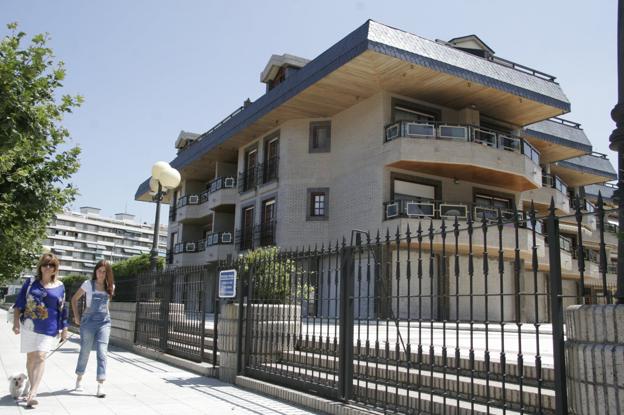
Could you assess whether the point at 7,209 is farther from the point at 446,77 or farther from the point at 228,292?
the point at 446,77

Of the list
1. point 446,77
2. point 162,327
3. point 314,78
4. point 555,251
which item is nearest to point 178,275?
point 162,327

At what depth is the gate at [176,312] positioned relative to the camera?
1132 cm

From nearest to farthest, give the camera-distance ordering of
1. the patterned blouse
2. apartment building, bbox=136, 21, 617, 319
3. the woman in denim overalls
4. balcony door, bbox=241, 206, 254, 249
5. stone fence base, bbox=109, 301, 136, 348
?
the patterned blouse
the woman in denim overalls
stone fence base, bbox=109, 301, 136, 348
apartment building, bbox=136, 21, 617, 319
balcony door, bbox=241, 206, 254, 249

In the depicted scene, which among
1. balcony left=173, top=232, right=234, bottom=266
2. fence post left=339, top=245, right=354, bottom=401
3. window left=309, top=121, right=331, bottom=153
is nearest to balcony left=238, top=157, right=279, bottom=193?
window left=309, top=121, right=331, bottom=153

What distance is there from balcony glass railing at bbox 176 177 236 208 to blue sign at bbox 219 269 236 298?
72.3 feet

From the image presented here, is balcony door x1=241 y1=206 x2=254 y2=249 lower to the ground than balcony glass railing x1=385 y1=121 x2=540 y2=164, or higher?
lower

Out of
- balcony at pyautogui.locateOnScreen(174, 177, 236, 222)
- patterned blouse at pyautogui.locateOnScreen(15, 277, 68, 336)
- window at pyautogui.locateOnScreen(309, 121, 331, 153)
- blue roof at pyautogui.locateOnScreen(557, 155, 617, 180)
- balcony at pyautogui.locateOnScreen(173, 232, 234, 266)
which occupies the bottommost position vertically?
patterned blouse at pyautogui.locateOnScreen(15, 277, 68, 336)

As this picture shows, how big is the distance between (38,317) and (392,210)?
16.2 metres

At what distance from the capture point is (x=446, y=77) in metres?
22.0

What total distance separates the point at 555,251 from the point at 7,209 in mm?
13584

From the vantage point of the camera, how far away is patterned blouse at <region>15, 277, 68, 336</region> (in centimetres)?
730

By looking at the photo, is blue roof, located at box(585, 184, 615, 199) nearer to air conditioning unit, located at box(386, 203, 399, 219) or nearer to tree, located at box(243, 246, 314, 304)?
air conditioning unit, located at box(386, 203, 399, 219)

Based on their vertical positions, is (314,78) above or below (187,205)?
above

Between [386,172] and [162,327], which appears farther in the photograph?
[386,172]
